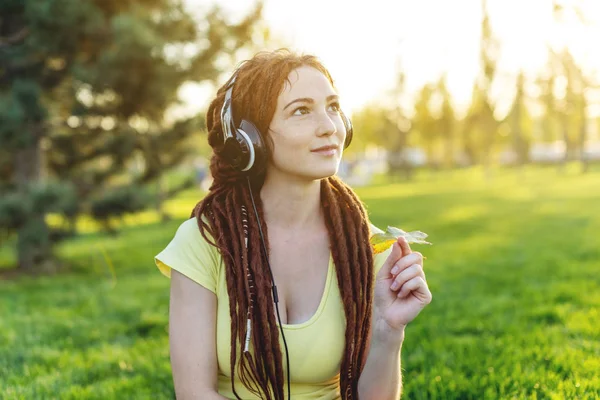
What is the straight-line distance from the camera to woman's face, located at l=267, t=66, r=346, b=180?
6.93 feet

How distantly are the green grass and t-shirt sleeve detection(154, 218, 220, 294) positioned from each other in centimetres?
170

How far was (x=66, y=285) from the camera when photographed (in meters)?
8.63

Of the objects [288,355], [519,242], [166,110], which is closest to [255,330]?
[288,355]

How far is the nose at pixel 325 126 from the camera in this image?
2111 millimetres

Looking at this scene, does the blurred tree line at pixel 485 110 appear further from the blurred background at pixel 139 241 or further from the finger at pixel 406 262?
the finger at pixel 406 262

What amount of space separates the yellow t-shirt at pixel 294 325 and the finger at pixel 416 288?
0.27 metres

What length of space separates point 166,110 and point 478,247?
5694 millimetres

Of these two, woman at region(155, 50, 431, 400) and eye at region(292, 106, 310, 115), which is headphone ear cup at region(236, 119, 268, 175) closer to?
woman at region(155, 50, 431, 400)

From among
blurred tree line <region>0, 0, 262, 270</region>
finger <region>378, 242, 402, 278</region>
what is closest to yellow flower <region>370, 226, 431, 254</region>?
finger <region>378, 242, 402, 278</region>

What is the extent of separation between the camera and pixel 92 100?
9484 mm

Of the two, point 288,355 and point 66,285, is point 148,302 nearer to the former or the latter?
point 66,285

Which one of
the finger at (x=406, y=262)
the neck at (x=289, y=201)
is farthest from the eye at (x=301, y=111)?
the finger at (x=406, y=262)

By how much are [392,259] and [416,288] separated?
0.13 m

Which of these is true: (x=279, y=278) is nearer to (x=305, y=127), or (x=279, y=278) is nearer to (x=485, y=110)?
(x=305, y=127)
